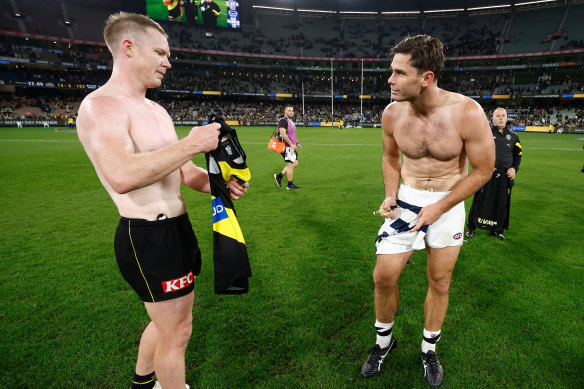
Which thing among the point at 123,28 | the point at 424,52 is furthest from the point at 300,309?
the point at 123,28

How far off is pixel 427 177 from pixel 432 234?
19.2 inches

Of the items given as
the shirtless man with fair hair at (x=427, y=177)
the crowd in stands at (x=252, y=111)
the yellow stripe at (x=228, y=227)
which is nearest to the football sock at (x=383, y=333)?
the shirtless man with fair hair at (x=427, y=177)

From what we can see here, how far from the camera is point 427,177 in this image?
2.55 meters

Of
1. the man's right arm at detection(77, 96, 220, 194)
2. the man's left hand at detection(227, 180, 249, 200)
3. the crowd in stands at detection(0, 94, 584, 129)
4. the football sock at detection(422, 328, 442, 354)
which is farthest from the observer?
the crowd in stands at detection(0, 94, 584, 129)

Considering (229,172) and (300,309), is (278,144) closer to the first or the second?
(300,309)

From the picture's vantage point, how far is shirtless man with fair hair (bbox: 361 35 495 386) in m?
2.21

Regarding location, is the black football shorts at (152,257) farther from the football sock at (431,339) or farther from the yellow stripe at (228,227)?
the football sock at (431,339)

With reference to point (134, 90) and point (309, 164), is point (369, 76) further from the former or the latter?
point (134, 90)

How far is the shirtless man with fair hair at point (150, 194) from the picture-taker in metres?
1.50

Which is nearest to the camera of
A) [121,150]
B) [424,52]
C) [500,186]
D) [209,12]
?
[121,150]

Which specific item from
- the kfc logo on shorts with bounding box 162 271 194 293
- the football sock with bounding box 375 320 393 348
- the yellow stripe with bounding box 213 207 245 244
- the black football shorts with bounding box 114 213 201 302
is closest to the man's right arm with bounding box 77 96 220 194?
the black football shorts with bounding box 114 213 201 302

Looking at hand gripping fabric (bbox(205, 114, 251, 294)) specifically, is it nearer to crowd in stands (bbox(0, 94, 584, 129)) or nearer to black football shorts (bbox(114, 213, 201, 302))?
black football shorts (bbox(114, 213, 201, 302))

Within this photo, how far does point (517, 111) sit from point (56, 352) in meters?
57.3

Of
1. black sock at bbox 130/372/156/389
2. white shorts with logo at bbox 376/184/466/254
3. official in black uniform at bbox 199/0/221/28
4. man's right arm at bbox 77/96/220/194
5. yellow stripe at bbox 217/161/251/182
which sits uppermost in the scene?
official in black uniform at bbox 199/0/221/28
